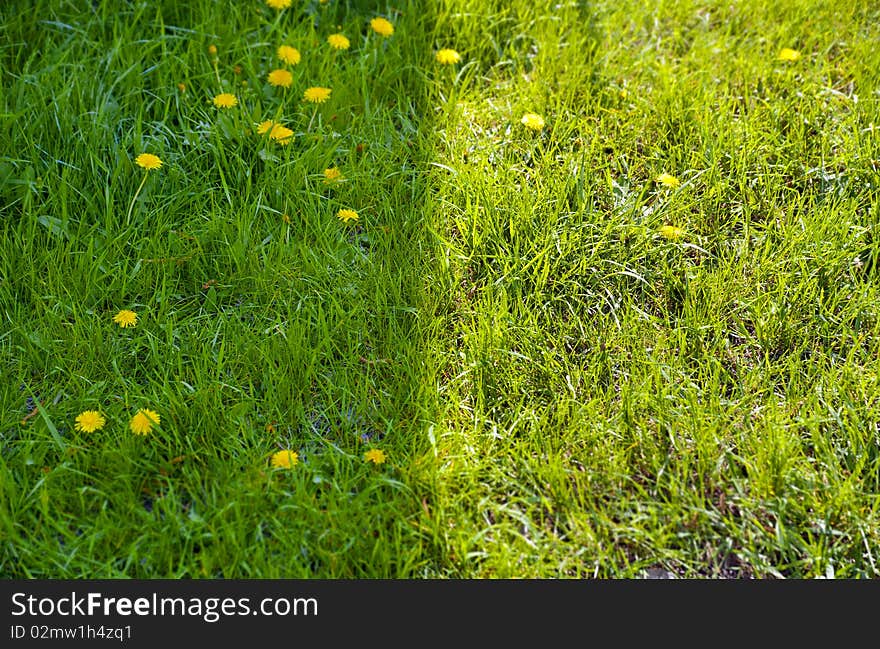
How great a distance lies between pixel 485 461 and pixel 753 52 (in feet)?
6.51

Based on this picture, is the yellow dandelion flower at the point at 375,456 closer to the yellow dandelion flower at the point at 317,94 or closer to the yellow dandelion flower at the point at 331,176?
the yellow dandelion flower at the point at 331,176

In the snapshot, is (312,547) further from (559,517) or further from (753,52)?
(753,52)

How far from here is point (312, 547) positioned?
198 centimetres

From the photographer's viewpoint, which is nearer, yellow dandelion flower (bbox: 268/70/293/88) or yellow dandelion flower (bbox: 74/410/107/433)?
yellow dandelion flower (bbox: 74/410/107/433)

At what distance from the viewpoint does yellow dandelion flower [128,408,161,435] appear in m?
2.12

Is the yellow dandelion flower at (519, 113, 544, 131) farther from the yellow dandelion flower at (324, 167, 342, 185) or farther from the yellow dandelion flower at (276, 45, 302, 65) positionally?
the yellow dandelion flower at (276, 45, 302, 65)

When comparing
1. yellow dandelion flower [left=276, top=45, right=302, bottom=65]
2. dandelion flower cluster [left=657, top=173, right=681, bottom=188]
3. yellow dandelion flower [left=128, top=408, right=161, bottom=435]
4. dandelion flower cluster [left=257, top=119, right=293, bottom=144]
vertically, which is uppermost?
yellow dandelion flower [left=276, top=45, right=302, bottom=65]

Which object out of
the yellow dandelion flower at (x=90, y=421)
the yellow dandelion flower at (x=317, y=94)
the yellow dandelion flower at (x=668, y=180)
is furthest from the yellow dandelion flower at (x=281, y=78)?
the yellow dandelion flower at (x=90, y=421)

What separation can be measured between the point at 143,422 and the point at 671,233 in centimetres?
152

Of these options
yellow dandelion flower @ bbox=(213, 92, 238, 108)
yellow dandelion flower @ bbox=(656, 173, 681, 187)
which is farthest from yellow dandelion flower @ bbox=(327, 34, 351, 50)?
yellow dandelion flower @ bbox=(656, 173, 681, 187)

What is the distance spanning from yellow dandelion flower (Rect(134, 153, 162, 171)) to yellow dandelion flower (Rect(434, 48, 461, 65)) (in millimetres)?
1035

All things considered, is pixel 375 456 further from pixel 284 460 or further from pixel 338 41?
pixel 338 41

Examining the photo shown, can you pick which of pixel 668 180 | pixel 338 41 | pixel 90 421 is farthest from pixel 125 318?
pixel 668 180

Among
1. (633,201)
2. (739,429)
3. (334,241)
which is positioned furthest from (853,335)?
(334,241)
